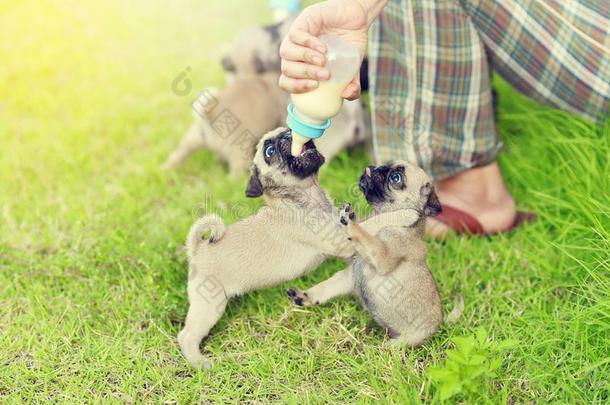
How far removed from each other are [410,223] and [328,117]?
0.67 m

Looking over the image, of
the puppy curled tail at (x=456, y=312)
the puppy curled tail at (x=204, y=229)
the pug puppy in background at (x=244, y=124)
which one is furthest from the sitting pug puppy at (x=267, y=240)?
the pug puppy in background at (x=244, y=124)

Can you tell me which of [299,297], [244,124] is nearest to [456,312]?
[299,297]

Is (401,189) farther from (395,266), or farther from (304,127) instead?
(304,127)

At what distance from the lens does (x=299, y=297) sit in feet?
10.1

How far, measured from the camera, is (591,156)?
11.9ft

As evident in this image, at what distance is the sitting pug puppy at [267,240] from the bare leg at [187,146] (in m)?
1.61

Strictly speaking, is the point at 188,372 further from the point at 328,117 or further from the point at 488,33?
the point at 488,33

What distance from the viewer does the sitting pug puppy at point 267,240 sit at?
2963 millimetres

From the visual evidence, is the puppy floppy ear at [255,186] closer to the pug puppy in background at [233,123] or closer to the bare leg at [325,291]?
the bare leg at [325,291]

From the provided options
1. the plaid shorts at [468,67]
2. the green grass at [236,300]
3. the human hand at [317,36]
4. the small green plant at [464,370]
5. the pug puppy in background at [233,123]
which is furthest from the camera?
the pug puppy in background at [233,123]

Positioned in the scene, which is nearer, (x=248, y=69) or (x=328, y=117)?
(x=328, y=117)

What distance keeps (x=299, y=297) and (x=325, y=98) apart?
37.3 inches

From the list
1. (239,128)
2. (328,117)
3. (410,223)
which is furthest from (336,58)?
(239,128)

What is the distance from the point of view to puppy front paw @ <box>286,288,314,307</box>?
3.09m
